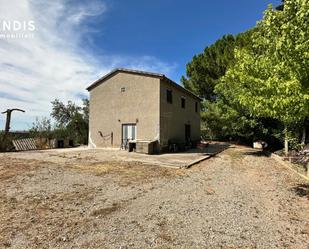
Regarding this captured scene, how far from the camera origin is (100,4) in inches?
451

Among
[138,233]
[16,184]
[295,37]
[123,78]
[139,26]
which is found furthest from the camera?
[123,78]

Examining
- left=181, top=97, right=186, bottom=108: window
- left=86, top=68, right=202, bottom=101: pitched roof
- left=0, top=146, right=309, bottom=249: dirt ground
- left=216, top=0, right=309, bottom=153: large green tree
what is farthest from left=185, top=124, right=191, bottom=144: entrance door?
left=216, top=0, right=309, bottom=153: large green tree

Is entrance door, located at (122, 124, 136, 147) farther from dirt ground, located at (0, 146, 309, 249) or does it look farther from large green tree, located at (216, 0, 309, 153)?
large green tree, located at (216, 0, 309, 153)

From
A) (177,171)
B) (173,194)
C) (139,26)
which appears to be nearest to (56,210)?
(173,194)

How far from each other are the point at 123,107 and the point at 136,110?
1.24 m

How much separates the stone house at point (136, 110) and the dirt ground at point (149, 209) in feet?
24.8

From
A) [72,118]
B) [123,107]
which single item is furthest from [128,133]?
[72,118]

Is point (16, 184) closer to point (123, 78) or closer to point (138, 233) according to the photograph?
point (138, 233)

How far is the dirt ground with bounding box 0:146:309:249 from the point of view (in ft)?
13.6

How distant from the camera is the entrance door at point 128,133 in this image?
1786 cm

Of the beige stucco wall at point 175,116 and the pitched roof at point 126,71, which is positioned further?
the beige stucco wall at point 175,116

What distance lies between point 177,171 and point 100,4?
27.5ft

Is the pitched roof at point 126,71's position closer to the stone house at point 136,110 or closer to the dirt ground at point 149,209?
the stone house at point 136,110

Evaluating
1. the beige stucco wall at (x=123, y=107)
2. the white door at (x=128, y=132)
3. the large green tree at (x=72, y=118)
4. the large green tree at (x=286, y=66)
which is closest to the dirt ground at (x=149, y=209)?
the large green tree at (x=286, y=66)
